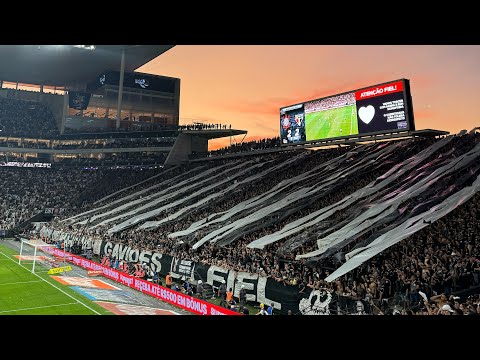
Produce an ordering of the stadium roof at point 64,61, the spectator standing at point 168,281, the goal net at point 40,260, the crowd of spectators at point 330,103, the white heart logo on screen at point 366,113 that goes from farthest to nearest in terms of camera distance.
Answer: the stadium roof at point 64,61
the crowd of spectators at point 330,103
the white heart logo on screen at point 366,113
the goal net at point 40,260
the spectator standing at point 168,281

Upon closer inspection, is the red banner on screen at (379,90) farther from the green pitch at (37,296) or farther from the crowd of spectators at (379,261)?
the green pitch at (37,296)

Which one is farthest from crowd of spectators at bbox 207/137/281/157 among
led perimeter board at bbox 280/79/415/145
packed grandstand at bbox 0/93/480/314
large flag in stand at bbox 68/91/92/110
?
large flag in stand at bbox 68/91/92/110

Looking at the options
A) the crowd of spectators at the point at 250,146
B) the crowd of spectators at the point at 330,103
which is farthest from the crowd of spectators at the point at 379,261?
the crowd of spectators at the point at 250,146

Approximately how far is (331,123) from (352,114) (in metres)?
A: 2.29

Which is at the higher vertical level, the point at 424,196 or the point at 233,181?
the point at 233,181

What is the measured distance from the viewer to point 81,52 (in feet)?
230

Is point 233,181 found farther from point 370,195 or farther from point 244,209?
point 370,195

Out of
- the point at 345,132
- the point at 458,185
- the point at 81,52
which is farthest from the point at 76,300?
the point at 81,52

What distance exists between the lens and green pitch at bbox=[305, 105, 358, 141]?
117 ft

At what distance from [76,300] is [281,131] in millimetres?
27530

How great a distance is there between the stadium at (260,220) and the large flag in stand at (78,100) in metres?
9.78

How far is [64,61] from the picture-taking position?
74.0m

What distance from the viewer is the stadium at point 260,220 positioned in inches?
677

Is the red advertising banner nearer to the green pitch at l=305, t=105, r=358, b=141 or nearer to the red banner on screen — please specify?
the green pitch at l=305, t=105, r=358, b=141
